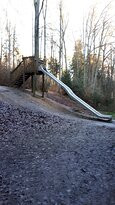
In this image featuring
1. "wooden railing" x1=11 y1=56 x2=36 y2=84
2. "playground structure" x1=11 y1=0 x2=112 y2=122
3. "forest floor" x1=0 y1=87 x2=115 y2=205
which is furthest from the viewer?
"wooden railing" x1=11 y1=56 x2=36 y2=84

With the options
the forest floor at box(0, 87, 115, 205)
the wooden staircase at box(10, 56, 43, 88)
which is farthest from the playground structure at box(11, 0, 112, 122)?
the forest floor at box(0, 87, 115, 205)

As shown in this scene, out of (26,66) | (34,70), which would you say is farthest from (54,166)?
(26,66)

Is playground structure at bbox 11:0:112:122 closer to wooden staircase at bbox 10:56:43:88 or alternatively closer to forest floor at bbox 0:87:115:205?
wooden staircase at bbox 10:56:43:88

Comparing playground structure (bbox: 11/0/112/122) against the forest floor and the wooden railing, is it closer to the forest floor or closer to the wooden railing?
the wooden railing

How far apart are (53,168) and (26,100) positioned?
10.9 m

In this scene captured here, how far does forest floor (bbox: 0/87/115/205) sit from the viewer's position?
477 cm

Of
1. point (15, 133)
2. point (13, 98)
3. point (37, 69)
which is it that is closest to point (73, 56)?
point (37, 69)

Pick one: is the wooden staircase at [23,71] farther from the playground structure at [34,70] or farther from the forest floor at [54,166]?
the forest floor at [54,166]

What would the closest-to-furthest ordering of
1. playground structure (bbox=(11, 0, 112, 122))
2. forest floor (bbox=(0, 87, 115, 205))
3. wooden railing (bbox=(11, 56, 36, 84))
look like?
forest floor (bbox=(0, 87, 115, 205)), playground structure (bbox=(11, 0, 112, 122)), wooden railing (bbox=(11, 56, 36, 84))

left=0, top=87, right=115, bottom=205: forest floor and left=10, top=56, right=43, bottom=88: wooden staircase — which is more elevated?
left=10, top=56, right=43, bottom=88: wooden staircase

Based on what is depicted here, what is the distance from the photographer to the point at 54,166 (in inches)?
240

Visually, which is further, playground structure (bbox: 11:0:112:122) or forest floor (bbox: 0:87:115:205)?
→ playground structure (bbox: 11:0:112:122)

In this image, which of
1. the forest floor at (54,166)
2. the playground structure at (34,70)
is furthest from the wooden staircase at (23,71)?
the forest floor at (54,166)

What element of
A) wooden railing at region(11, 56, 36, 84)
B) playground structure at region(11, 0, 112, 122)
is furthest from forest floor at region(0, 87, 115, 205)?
wooden railing at region(11, 56, 36, 84)
